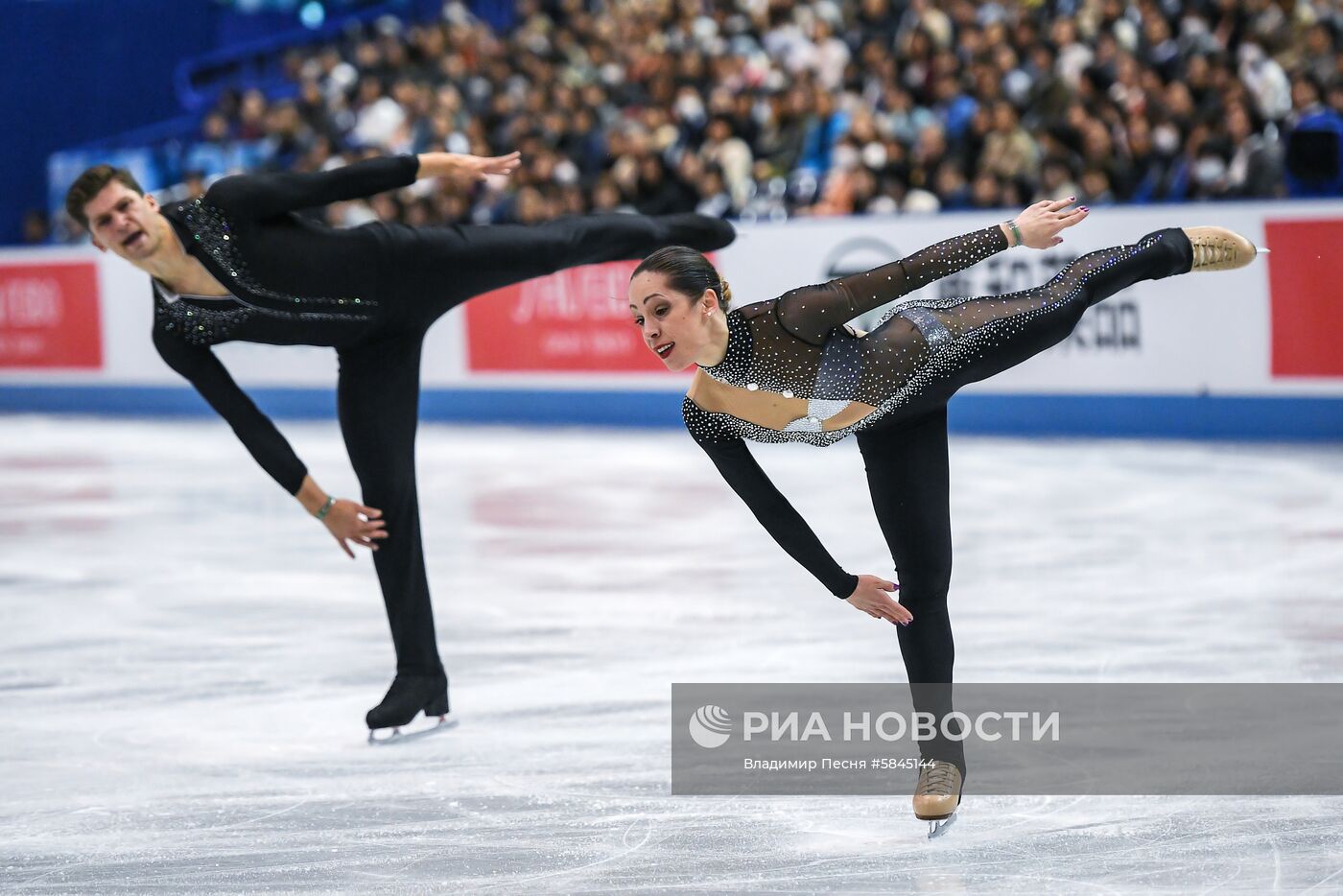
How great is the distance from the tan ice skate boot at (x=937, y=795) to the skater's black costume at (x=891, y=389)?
4cm

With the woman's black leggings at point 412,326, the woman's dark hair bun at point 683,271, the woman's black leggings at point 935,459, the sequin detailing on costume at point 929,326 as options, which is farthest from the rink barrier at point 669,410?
the woman's dark hair bun at point 683,271

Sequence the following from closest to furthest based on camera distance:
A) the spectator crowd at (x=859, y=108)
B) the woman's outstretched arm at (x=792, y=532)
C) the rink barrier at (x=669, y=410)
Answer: the woman's outstretched arm at (x=792, y=532), the rink barrier at (x=669, y=410), the spectator crowd at (x=859, y=108)

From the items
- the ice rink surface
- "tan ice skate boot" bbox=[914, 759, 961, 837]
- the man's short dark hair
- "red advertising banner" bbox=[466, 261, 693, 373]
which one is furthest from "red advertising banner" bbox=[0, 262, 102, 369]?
"tan ice skate boot" bbox=[914, 759, 961, 837]

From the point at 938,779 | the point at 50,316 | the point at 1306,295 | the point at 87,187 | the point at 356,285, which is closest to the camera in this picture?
the point at 938,779

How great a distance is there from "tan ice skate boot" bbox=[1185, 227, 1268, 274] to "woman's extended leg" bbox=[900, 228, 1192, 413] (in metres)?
0.03

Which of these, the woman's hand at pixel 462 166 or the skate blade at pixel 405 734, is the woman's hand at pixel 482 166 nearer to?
the woman's hand at pixel 462 166

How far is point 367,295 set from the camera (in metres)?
4.34

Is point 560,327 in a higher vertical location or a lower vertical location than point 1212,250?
lower

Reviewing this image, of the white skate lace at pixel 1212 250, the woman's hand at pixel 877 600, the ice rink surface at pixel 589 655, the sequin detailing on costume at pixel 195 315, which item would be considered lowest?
the ice rink surface at pixel 589 655

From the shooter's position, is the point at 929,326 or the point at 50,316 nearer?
the point at 929,326

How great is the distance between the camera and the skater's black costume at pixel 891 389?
11.3 feet

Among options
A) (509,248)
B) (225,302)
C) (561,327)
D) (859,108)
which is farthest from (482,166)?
(859,108)

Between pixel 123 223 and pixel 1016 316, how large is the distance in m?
2.07

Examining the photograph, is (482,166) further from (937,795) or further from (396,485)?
(937,795)
